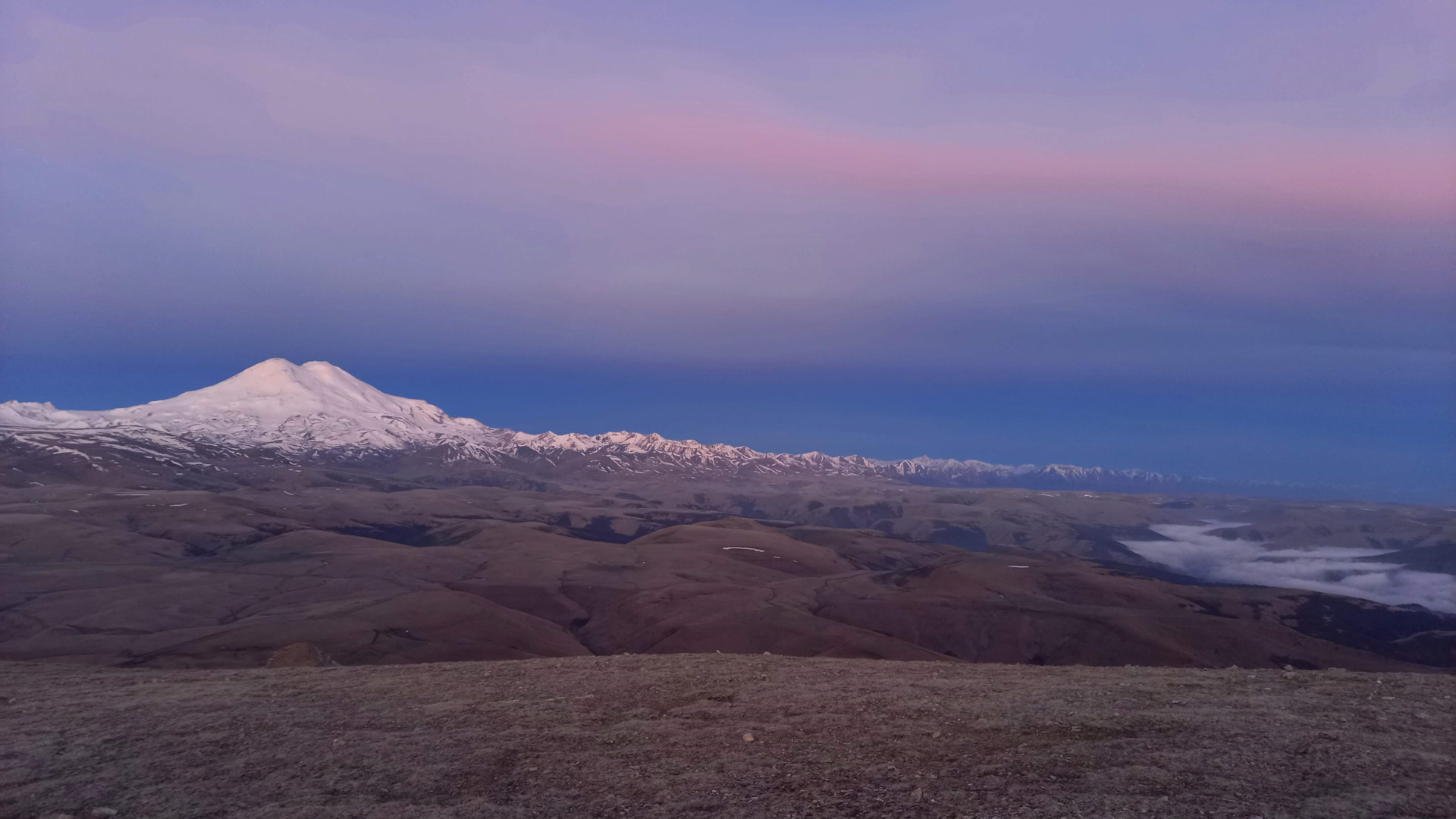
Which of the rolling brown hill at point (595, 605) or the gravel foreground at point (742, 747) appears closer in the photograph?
the gravel foreground at point (742, 747)

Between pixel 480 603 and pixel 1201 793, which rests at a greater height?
pixel 1201 793

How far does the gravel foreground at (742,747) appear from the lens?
408 inches

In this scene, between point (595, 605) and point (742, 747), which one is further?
point (595, 605)

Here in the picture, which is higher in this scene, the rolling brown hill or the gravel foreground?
the gravel foreground

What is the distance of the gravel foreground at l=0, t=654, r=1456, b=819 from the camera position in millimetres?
10359

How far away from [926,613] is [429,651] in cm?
4242

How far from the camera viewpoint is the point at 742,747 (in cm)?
1268

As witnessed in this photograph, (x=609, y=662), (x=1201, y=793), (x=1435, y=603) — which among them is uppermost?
(x=1201, y=793)

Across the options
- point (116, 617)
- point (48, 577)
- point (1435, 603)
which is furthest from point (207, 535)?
point (1435, 603)

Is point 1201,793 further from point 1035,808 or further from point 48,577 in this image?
point 48,577

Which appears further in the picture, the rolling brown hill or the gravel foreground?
the rolling brown hill

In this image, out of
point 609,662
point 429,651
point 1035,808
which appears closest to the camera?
point 1035,808

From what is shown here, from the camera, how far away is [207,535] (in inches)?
5221

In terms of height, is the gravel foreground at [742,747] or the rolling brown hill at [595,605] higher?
the gravel foreground at [742,747]
